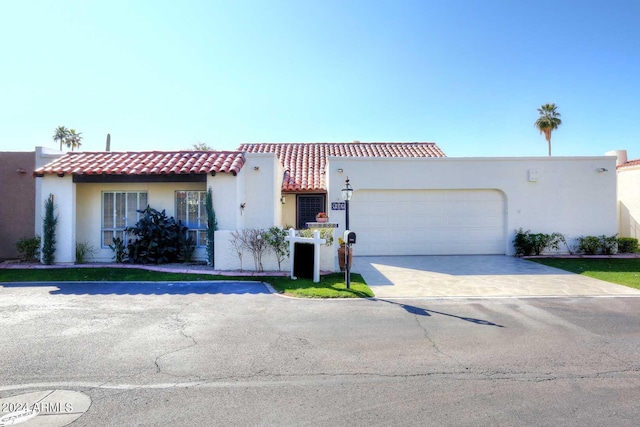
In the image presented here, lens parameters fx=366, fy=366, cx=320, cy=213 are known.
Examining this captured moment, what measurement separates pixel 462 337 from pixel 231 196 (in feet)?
28.6

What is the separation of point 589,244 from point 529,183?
326cm

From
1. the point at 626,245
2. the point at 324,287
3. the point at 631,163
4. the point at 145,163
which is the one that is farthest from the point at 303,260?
the point at 631,163

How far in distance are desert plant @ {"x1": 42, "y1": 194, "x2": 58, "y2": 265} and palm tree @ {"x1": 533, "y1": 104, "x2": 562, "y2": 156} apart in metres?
38.5

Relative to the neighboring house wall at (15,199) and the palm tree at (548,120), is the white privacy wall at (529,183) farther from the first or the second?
the palm tree at (548,120)

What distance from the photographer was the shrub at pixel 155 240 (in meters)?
11.9

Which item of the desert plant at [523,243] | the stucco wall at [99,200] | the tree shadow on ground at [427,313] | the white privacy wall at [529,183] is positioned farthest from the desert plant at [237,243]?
the desert plant at [523,243]

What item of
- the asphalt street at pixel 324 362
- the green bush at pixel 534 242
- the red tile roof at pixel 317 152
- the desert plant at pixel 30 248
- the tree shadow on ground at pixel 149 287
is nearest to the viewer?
the asphalt street at pixel 324 362

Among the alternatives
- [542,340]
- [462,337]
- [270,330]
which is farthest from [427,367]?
[270,330]

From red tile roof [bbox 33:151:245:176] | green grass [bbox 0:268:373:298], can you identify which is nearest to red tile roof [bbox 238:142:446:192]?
red tile roof [bbox 33:151:245:176]

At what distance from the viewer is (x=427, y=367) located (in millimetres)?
4434

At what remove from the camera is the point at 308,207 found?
1752 cm

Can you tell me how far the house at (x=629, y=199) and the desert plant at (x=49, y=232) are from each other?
23.0 metres

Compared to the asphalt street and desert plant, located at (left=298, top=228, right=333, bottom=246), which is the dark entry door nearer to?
desert plant, located at (left=298, top=228, right=333, bottom=246)

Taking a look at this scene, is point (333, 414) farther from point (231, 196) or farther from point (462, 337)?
point (231, 196)
